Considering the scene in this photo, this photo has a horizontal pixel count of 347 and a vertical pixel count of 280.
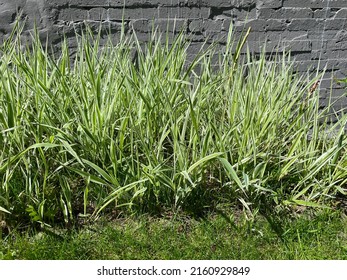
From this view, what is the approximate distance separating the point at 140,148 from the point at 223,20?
48.1 inches

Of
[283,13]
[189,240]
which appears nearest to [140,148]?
[189,240]

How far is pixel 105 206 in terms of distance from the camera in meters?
2.20

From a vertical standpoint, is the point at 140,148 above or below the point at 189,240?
above

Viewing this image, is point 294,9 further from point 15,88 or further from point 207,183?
point 15,88

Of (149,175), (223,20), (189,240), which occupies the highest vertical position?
(223,20)

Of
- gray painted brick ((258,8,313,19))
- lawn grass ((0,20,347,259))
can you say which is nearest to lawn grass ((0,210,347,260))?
lawn grass ((0,20,347,259))

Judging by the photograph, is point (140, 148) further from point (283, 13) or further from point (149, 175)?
point (283, 13)

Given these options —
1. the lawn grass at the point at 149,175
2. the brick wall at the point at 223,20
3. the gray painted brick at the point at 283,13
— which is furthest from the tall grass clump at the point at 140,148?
the gray painted brick at the point at 283,13

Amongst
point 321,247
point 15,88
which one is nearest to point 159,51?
point 15,88

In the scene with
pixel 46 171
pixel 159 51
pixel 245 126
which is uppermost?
pixel 159 51

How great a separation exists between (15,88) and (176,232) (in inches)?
43.6

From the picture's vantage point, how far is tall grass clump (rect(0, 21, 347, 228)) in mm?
2121

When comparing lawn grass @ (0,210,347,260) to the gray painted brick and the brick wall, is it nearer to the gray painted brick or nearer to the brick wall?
the brick wall

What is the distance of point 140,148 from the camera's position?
2275 millimetres
